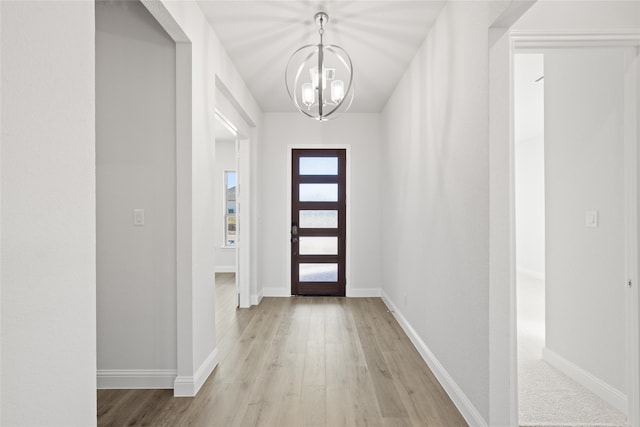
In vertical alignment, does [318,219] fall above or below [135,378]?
above

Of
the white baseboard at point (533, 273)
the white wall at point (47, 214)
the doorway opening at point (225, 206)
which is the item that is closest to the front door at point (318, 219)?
the doorway opening at point (225, 206)

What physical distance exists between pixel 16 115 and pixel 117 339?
2.06 meters

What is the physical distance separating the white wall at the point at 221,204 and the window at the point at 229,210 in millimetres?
77

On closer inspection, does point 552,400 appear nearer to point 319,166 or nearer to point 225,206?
point 319,166

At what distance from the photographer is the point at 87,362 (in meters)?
1.40

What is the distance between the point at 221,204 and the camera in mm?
7711

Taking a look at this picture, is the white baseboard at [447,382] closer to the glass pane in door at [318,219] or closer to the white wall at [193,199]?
the white wall at [193,199]

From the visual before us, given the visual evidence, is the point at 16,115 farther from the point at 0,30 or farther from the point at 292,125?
the point at 292,125

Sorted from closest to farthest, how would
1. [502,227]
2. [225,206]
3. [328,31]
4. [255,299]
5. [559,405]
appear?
[502,227] → [559,405] → [328,31] → [255,299] → [225,206]

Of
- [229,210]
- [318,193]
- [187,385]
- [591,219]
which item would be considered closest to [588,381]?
[591,219]

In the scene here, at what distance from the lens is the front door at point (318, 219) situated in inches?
214

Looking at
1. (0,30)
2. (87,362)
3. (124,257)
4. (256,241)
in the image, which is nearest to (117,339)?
(124,257)

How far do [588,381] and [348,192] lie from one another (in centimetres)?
359

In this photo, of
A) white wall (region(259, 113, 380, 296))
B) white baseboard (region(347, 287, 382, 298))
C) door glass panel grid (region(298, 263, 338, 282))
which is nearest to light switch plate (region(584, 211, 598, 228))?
white wall (region(259, 113, 380, 296))
